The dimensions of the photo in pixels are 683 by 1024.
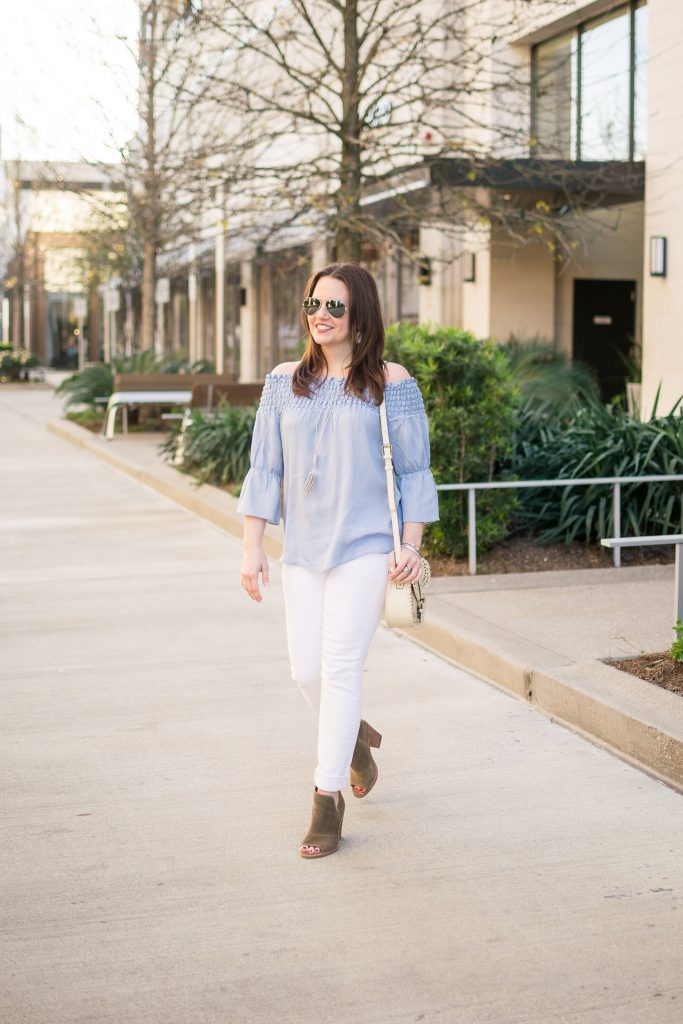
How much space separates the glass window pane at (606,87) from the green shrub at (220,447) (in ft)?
22.3

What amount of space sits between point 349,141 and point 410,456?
922 cm

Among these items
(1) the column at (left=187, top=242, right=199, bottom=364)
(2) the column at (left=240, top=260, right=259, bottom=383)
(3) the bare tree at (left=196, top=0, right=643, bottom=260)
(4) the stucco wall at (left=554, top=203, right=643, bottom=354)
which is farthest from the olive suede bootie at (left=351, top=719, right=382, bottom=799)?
(1) the column at (left=187, top=242, right=199, bottom=364)

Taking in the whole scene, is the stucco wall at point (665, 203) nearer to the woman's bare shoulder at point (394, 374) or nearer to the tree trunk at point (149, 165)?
the tree trunk at point (149, 165)

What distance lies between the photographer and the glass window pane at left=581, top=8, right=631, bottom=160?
60.6 feet

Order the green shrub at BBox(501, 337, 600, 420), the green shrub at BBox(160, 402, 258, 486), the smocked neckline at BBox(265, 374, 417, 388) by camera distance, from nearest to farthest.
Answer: the smocked neckline at BBox(265, 374, 417, 388), the green shrub at BBox(501, 337, 600, 420), the green shrub at BBox(160, 402, 258, 486)

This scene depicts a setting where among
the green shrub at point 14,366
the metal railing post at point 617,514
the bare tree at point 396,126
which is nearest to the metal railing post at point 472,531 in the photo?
the metal railing post at point 617,514

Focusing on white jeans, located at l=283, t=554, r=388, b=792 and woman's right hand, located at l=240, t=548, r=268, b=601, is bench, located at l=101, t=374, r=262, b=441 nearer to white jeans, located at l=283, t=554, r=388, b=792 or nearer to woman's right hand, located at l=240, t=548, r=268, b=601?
woman's right hand, located at l=240, t=548, r=268, b=601

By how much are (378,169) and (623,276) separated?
4.29 m

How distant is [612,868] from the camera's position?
443 cm

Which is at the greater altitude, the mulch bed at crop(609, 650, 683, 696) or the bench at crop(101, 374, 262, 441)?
the bench at crop(101, 374, 262, 441)

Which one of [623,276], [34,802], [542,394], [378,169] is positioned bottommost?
[34,802]

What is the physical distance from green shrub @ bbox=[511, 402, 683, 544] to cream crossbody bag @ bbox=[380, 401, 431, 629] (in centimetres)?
525

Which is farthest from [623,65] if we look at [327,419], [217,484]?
[327,419]

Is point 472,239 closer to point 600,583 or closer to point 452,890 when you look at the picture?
point 600,583
